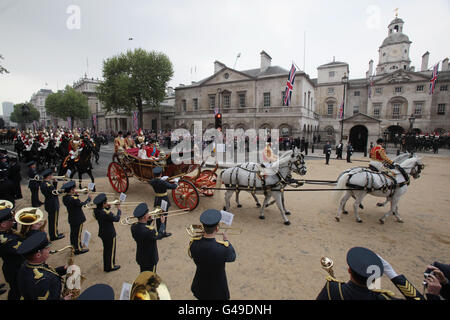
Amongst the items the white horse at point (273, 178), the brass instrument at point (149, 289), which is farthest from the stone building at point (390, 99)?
the brass instrument at point (149, 289)

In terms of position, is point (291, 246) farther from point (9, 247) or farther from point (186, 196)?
point (9, 247)

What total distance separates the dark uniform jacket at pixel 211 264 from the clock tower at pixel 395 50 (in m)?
64.2

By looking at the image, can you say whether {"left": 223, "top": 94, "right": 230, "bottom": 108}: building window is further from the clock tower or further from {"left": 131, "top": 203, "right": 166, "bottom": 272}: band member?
the clock tower

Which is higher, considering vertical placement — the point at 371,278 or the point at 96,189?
the point at 371,278

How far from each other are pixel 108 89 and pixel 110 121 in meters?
22.2

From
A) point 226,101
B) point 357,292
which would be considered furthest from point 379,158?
point 226,101

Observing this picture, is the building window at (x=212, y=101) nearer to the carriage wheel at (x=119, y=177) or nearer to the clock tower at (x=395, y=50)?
the carriage wheel at (x=119, y=177)

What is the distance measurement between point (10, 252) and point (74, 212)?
5.04 ft

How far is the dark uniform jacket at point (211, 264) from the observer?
2.46m

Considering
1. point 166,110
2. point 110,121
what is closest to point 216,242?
point 166,110

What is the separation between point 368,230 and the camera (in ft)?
18.6

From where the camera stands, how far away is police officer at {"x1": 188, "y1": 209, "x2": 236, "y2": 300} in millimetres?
2463

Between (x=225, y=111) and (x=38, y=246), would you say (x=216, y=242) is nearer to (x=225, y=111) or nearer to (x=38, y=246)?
(x=38, y=246)
